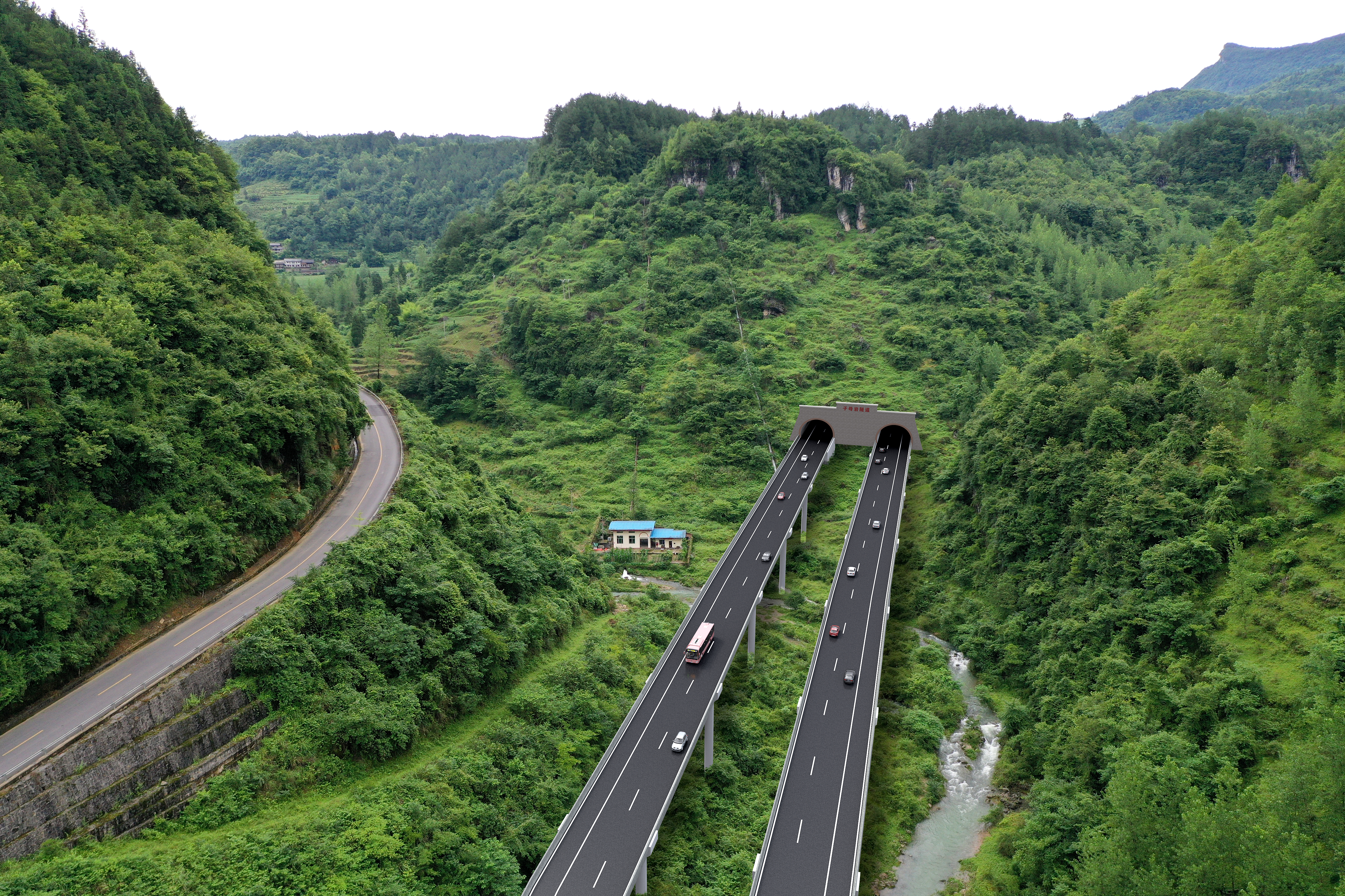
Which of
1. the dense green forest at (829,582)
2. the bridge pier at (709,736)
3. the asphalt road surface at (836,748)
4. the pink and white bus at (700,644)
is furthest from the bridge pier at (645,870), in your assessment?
the pink and white bus at (700,644)

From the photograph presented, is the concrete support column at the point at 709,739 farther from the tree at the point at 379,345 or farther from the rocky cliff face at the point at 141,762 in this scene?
the tree at the point at 379,345

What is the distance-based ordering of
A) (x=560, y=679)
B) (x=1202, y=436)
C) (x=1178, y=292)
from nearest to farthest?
(x=560, y=679), (x=1202, y=436), (x=1178, y=292)

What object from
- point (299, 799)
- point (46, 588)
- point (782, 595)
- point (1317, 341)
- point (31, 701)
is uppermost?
point (1317, 341)

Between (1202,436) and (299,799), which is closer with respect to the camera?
(299,799)

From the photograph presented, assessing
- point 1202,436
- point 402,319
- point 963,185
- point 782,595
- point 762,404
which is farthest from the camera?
point 963,185

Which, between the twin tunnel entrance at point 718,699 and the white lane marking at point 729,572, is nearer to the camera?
the twin tunnel entrance at point 718,699

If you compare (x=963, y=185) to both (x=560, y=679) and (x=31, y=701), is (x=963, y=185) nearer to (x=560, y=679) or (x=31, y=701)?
(x=560, y=679)

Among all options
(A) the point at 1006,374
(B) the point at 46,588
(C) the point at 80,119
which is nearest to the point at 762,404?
(A) the point at 1006,374

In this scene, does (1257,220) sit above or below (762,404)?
above
